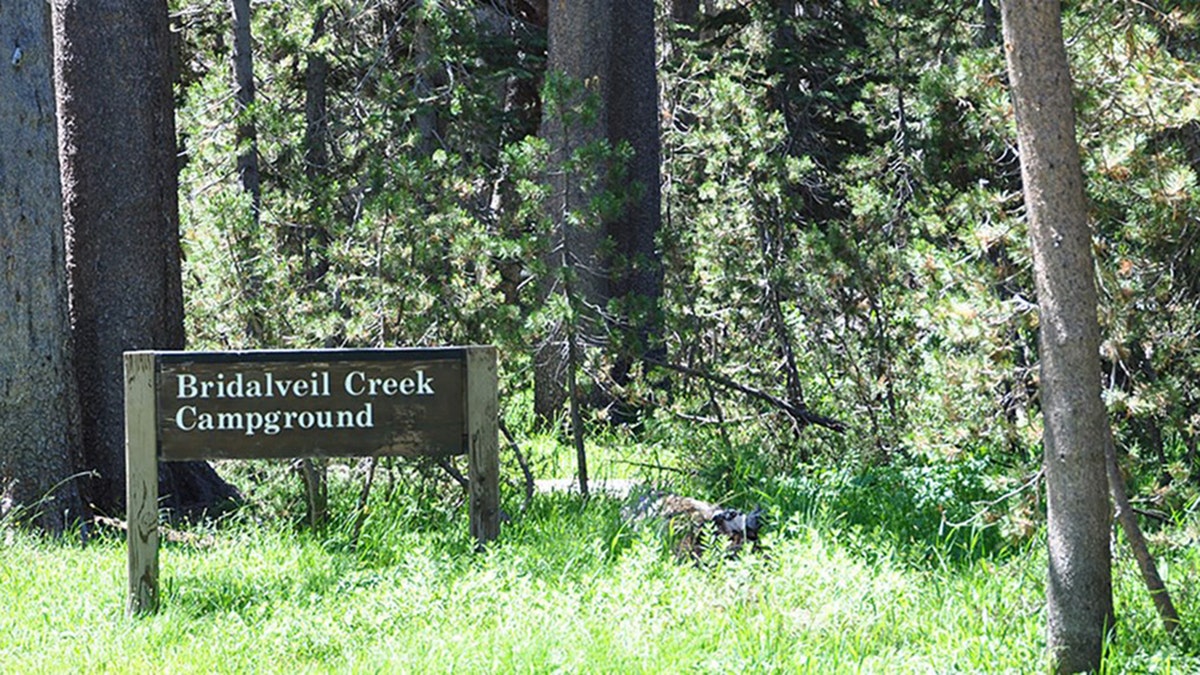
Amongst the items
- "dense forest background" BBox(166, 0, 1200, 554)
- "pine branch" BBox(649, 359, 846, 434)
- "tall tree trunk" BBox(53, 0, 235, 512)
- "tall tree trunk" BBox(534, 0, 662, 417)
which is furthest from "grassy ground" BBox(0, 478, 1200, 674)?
"tall tree trunk" BBox(534, 0, 662, 417)

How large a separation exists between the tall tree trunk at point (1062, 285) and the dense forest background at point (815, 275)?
0.76 metres

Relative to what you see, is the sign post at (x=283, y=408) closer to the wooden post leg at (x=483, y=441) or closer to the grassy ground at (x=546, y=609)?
the wooden post leg at (x=483, y=441)

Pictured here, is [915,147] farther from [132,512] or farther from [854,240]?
[132,512]

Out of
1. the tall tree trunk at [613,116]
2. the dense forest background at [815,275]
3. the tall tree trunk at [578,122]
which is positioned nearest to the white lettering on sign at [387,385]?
the dense forest background at [815,275]

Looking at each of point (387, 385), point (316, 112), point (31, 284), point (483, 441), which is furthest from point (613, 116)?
point (387, 385)

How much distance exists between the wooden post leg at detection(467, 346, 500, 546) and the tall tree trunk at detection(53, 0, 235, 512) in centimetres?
252

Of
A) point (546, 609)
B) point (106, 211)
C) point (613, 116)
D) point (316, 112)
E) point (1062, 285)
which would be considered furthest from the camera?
point (316, 112)

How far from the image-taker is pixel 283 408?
→ 21.6 feet

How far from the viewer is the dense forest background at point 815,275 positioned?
21.6 feet

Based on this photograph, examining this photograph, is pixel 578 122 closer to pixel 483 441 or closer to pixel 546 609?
pixel 483 441

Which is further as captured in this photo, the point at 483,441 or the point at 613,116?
the point at 613,116

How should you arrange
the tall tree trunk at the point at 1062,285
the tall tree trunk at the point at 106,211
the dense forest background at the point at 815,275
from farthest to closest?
the tall tree trunk at the point at 106,211, the dense forest background at the point at 815,275, the tall tree trunk at the point at 1062,285

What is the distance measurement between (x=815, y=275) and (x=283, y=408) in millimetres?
5037

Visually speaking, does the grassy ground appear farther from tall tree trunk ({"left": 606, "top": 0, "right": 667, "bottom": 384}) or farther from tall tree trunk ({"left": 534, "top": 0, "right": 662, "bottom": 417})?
tall tree trunk ({"left": 606, "top": 0, "right": 667, "bottom": 384})
